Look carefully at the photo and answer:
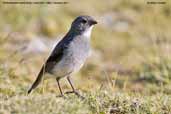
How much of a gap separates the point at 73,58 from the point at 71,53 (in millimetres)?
78

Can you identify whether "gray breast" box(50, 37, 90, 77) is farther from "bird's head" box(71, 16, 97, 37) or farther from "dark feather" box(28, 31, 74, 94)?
"bird's head" box(71, 16, 97, 37)

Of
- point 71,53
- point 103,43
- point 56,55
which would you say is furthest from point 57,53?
point 103,43

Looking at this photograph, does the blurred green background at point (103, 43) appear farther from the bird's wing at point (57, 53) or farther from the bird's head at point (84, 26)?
the bird's head at point (84, 26)

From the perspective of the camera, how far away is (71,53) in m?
8.14

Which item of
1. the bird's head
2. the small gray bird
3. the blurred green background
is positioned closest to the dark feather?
the small gray bird

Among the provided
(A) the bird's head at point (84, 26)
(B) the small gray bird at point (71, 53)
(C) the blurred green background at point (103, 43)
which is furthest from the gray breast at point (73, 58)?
(C) the blurred green background at point (103, 43)

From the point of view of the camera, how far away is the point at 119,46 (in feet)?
45.1

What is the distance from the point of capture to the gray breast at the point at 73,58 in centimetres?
808

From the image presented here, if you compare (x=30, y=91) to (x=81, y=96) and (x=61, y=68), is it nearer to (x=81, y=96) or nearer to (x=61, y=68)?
(x=61, y=68)

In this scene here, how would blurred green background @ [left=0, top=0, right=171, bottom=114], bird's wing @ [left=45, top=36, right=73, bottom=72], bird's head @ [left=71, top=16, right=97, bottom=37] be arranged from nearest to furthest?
bird's wing @ [left=45, top=36, right=73, bottom=72]
bird's head @ [left=71, top=16, right=97, bottom=37]
blurred green background @ [left=0, top=0, right=171, bottom=114]

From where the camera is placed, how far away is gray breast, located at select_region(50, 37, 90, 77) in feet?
26.5

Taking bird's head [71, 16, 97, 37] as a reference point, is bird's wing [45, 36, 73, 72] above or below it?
below

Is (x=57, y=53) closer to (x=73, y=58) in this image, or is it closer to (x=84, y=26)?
(x=73, y=58)

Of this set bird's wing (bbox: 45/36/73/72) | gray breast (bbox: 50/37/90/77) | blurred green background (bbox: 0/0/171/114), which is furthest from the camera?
blurred green background (bbox: 0/0/171/114)
